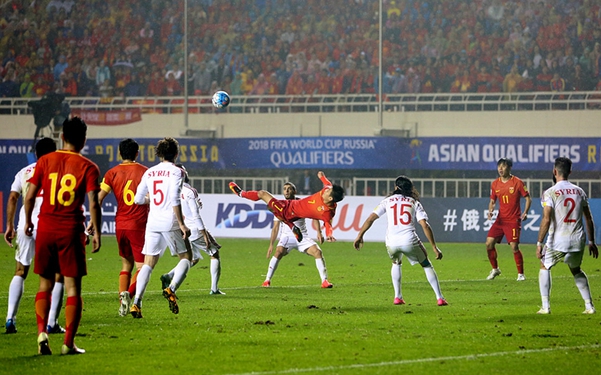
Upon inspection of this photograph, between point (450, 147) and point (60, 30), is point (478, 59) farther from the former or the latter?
point (60, 30)

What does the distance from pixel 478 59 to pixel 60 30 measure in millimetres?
16914

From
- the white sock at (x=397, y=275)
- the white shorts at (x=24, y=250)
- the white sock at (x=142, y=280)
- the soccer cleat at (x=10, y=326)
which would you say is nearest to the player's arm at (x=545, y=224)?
the white sock at (x=397, y=275)

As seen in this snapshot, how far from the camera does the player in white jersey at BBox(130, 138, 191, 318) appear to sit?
1096 centimetres

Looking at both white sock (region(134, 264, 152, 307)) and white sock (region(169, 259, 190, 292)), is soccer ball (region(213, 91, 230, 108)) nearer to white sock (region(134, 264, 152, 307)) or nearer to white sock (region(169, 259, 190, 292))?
white sock (region(169, 259, 190, 292))

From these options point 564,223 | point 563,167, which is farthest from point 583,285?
point 563,167

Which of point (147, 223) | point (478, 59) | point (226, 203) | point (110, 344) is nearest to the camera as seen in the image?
point (110, 344)

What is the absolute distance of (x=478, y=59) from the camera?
108ft

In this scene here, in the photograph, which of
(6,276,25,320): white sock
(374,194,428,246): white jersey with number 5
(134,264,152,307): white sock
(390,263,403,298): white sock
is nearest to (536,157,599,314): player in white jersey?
(374,194,428,246): white jersey with number 5

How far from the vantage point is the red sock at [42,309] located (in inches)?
338

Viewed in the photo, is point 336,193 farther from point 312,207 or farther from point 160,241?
point 160,241

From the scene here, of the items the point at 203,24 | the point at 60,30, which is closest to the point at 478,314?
the point at 203,24

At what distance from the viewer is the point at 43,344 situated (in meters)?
8.53

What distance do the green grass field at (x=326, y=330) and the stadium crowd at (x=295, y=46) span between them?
15.8 meters

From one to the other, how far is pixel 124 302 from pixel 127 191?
1.34 m
